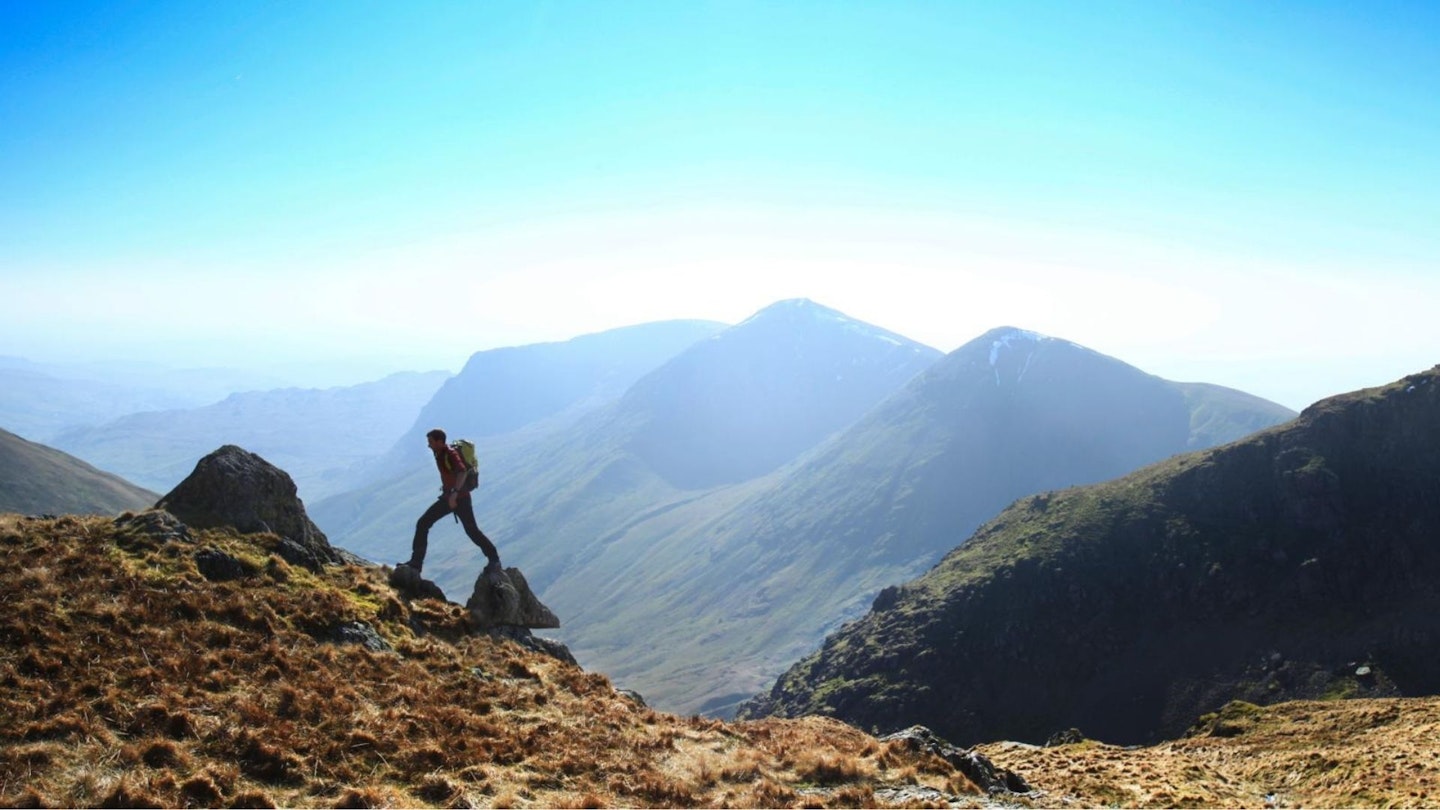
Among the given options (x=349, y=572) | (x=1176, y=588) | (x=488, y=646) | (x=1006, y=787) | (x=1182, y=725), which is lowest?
(x=1182, y=725)

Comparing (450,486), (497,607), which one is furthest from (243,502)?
(497,607)

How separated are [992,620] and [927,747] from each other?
182872 mm

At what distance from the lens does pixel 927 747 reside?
25859 millimetres

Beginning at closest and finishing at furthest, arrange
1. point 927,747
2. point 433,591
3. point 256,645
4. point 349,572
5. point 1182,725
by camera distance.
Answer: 1. point 256,645
2. point 927,747
3. point 349,572
4. point 433,591
5. point 1182,725

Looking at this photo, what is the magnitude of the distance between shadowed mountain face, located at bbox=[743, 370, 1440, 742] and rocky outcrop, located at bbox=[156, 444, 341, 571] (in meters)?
163

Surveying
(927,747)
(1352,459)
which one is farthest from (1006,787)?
(1352,459)

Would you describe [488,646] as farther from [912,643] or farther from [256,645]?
[912,643]

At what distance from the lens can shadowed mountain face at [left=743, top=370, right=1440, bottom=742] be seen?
160625mm

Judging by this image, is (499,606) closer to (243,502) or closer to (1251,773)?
(243,502)

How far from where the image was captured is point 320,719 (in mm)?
19281

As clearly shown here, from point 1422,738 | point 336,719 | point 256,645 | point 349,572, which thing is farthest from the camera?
point 1422,738

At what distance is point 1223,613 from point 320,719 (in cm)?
20521

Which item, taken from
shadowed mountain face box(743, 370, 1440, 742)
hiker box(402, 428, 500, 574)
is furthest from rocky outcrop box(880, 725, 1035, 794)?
shadowed mountain face box(743, 370, 1440, 742)

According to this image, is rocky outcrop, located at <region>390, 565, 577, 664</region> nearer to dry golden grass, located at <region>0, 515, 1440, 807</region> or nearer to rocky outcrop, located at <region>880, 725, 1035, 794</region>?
dry golden grass, located at <region>0, 515, 1440, 807</region>
